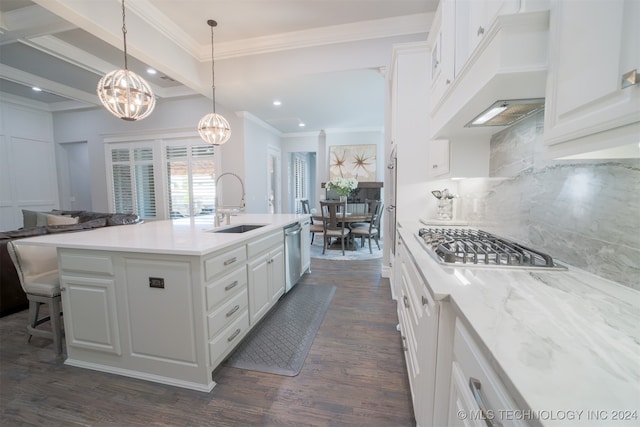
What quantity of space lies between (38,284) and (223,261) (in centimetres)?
150

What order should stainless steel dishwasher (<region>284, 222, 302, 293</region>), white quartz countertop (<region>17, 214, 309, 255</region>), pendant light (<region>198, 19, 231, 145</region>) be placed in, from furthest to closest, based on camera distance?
pendant light (<region>198, 19, 231, 145</region>) → stainless steel dishwasher (<region>284, 222, 302, 293</region>) → white quartz countertop (<region>17, 214, 309, 255</region>)

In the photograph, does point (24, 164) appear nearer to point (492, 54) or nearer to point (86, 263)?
point (86, 263)

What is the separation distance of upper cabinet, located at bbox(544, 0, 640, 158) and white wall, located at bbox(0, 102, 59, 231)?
27.0ft

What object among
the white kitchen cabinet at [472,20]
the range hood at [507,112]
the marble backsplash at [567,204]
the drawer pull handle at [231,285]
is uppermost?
the white kitchen cabinet at [472,20]

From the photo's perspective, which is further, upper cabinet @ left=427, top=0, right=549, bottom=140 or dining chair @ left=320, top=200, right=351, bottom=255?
dining chair @ left=320, top=200, right=351, bottom=255

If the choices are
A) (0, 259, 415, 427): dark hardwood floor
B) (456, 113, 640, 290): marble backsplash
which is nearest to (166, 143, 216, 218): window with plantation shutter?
(0, 259, 415, 427): dark hardwood floor

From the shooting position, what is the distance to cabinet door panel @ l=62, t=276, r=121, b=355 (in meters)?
1.63

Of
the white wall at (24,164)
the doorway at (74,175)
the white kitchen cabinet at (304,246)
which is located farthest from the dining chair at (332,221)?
the white wall at (24,164)

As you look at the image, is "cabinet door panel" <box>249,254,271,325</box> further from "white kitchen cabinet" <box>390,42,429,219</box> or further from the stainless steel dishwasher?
"white kitchen cabinet" <box>390,42,429,219</box>

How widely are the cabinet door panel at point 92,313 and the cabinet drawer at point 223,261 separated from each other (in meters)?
0.66

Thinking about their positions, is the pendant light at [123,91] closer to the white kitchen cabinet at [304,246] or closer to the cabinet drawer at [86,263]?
the cabinet drawer at [86,263]

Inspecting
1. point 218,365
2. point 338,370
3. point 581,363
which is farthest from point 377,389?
point 581,363

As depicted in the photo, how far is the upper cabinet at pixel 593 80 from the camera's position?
552 mm

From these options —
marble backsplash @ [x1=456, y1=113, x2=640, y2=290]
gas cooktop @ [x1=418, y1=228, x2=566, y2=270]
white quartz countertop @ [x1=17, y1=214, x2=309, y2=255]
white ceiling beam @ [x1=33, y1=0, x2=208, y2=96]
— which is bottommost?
white quartz countertop @ [x1=17, y1=214, x2=309, y2=255]
